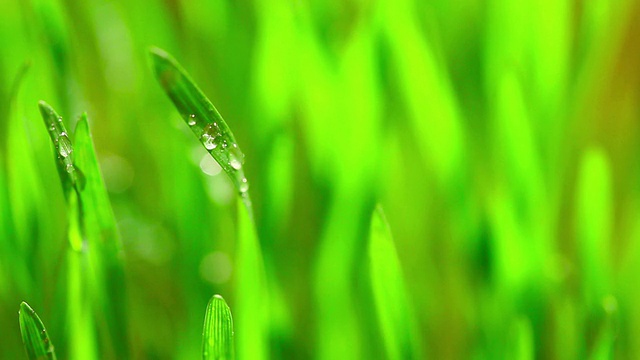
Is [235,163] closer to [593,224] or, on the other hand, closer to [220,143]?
[220,143]

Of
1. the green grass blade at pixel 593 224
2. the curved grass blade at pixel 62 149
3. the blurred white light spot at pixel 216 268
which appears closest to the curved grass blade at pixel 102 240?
the curved grass blade at pixel 62 149

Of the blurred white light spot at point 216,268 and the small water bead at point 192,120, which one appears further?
the blurred white light spot at point 216,268

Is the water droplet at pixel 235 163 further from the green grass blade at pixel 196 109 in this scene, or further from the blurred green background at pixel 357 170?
the blurred green background at pixel 357 170

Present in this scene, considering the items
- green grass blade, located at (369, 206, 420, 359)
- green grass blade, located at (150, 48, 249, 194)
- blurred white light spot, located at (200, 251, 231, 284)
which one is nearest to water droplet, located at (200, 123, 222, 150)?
green grass blade, located at (150, 48, 249, 194)

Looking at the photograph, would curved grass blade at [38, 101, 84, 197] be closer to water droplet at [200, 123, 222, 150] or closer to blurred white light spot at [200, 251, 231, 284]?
water droplet at [200, 123, 222, 150]

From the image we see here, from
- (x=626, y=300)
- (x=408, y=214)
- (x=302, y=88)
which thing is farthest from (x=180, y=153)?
(x=626, y=300)

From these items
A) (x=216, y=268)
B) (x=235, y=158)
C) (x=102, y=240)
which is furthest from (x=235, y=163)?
(x=216, y=268)

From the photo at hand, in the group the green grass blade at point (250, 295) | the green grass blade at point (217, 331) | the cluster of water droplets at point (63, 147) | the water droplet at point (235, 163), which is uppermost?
the cluster of water droplets at point (63, 147)
